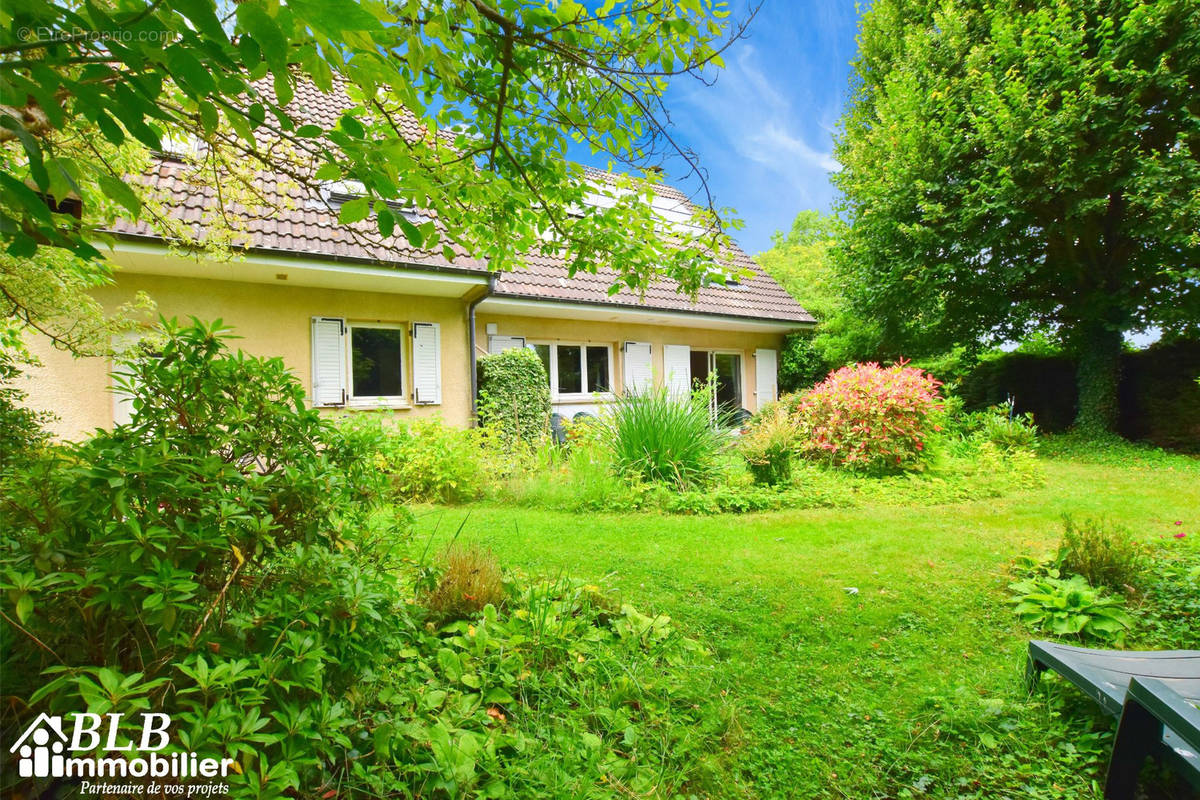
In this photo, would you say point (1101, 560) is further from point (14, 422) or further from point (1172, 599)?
point (14, 422)

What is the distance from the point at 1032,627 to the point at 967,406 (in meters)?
11.9

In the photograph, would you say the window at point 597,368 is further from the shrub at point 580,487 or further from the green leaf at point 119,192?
the green leaf at point 119,192

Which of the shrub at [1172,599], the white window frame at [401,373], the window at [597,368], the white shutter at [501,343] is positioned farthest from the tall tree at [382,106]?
the window at [597,368]

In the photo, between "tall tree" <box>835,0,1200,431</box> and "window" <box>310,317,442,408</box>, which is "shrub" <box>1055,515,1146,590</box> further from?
"tall tree" <box>835,0,1200,431</box>

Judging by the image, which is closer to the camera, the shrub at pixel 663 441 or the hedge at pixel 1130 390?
the shrub at pixel 663 441

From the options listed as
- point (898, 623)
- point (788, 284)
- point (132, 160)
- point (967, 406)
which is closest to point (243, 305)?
point (132, 160)

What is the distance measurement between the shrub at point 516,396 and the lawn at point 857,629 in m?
2.75

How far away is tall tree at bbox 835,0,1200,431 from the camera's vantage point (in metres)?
8.43

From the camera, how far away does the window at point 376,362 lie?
8117 millimetres

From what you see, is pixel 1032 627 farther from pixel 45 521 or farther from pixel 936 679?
pixel 45 521

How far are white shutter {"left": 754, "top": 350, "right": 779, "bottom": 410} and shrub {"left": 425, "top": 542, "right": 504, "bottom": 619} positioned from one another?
1123cm

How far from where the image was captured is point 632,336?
37.2 feet

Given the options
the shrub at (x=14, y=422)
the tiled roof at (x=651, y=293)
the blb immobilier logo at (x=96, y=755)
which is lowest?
the blb immobilier logo at (x=96, y=755)

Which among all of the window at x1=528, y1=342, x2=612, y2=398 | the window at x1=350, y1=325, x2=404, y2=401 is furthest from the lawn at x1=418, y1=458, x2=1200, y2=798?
the window at x1=528, y1=342, x2=612, y2=398
